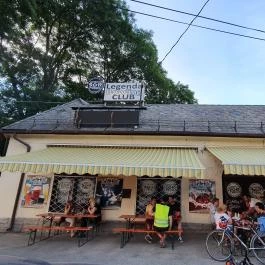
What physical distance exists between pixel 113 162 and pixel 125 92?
5462mm

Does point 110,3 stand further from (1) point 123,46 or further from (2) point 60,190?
(2) point 60,190

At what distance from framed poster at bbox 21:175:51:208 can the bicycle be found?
7396 millimetres

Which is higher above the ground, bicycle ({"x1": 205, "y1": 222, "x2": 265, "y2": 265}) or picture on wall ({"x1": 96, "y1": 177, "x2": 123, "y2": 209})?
picture on wall ({"x1": 96, "y1": 177, "x2": 123, "y2": 209})

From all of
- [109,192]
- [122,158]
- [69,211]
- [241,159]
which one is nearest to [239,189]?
[241,159]

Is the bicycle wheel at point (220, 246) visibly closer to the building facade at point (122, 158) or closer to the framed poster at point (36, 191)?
the building facade at point (122, 158)

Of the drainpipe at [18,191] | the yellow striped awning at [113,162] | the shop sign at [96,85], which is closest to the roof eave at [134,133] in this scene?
the drainpipe at [18,191]

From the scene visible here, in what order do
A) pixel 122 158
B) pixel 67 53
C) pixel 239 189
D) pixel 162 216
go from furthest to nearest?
pixel 67 53 < pixel 239 189 < pixel 122 158 < pixel 162 216

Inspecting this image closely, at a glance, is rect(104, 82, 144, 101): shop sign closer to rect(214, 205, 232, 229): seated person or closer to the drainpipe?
the drainpipe

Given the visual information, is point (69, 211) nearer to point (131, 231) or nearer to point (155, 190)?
point (131, 231)

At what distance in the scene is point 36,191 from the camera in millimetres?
12219

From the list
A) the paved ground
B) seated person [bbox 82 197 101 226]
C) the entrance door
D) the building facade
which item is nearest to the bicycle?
the paved ground

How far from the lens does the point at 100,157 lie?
1044 centimetres

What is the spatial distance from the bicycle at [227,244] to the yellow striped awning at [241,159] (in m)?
1.82

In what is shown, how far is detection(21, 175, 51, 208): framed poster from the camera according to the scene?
12.1 metres
